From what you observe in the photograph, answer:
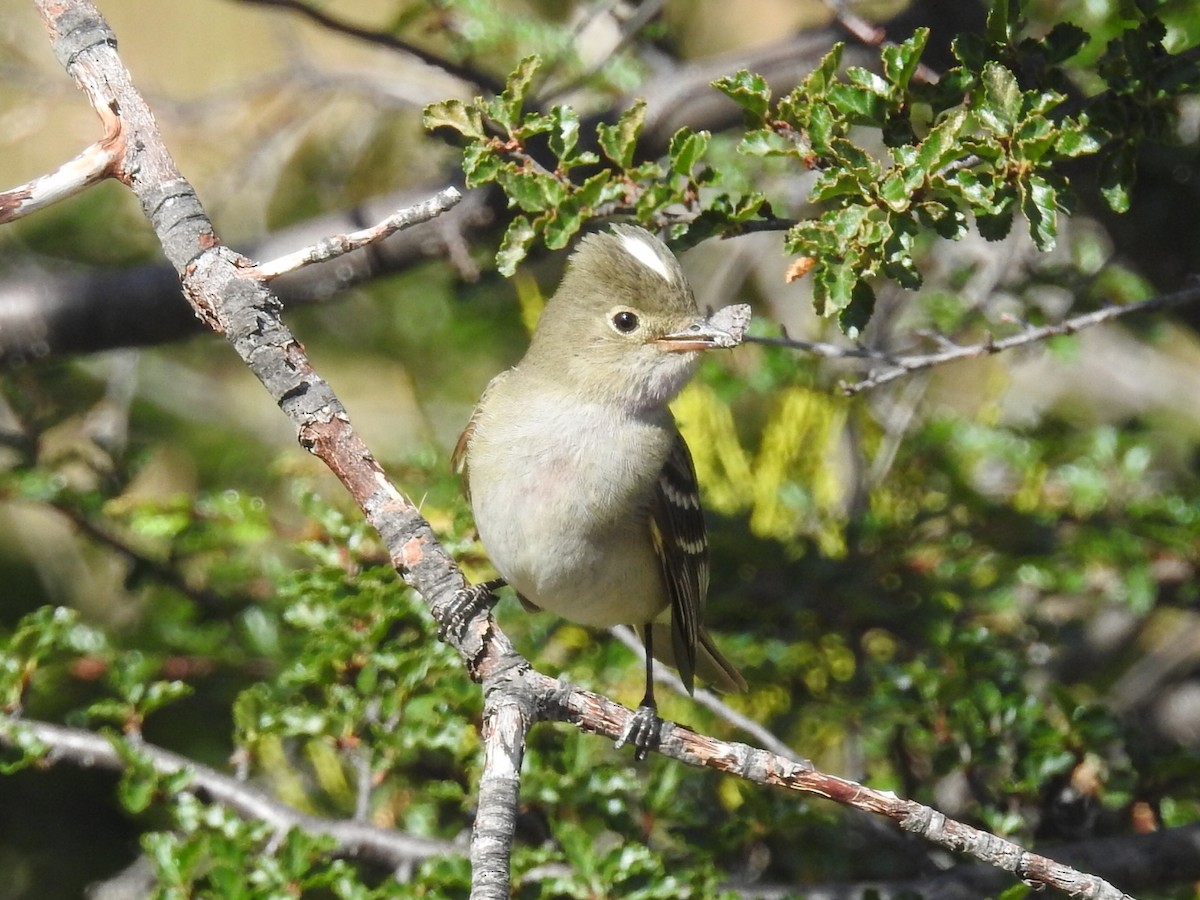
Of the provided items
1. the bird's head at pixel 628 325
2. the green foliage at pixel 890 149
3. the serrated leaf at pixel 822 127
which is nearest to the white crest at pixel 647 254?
the bird's head at pixel 628 325

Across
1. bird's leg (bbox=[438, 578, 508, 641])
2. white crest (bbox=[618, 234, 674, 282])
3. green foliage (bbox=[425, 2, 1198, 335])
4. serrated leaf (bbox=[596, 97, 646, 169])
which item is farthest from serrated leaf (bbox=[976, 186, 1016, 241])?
bird's leg (bbox=[438, 578, 508, 641])

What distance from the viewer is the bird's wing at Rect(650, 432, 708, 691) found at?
135 inches

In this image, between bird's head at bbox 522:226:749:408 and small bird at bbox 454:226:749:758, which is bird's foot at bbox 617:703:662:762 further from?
bird's head at bbox 522:226:749:408

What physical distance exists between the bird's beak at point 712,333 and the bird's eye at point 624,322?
0.07 m

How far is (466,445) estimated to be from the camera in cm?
361

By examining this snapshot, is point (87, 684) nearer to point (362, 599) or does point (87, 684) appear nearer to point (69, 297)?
point (69, 297)

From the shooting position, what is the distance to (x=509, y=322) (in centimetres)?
525

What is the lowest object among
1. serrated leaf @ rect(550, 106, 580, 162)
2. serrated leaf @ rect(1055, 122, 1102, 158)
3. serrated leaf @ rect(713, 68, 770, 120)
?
serrated leaf @ rect(1055, 122, 1102, 158)

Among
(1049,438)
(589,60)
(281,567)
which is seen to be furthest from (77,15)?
(1049,438)

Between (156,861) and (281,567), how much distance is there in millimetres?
1182

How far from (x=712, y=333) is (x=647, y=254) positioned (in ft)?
0.92

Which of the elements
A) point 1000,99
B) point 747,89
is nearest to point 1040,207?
point 1000,99

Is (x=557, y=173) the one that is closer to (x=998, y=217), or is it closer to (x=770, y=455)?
(x=998, y=217)

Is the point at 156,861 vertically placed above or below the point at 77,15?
below
